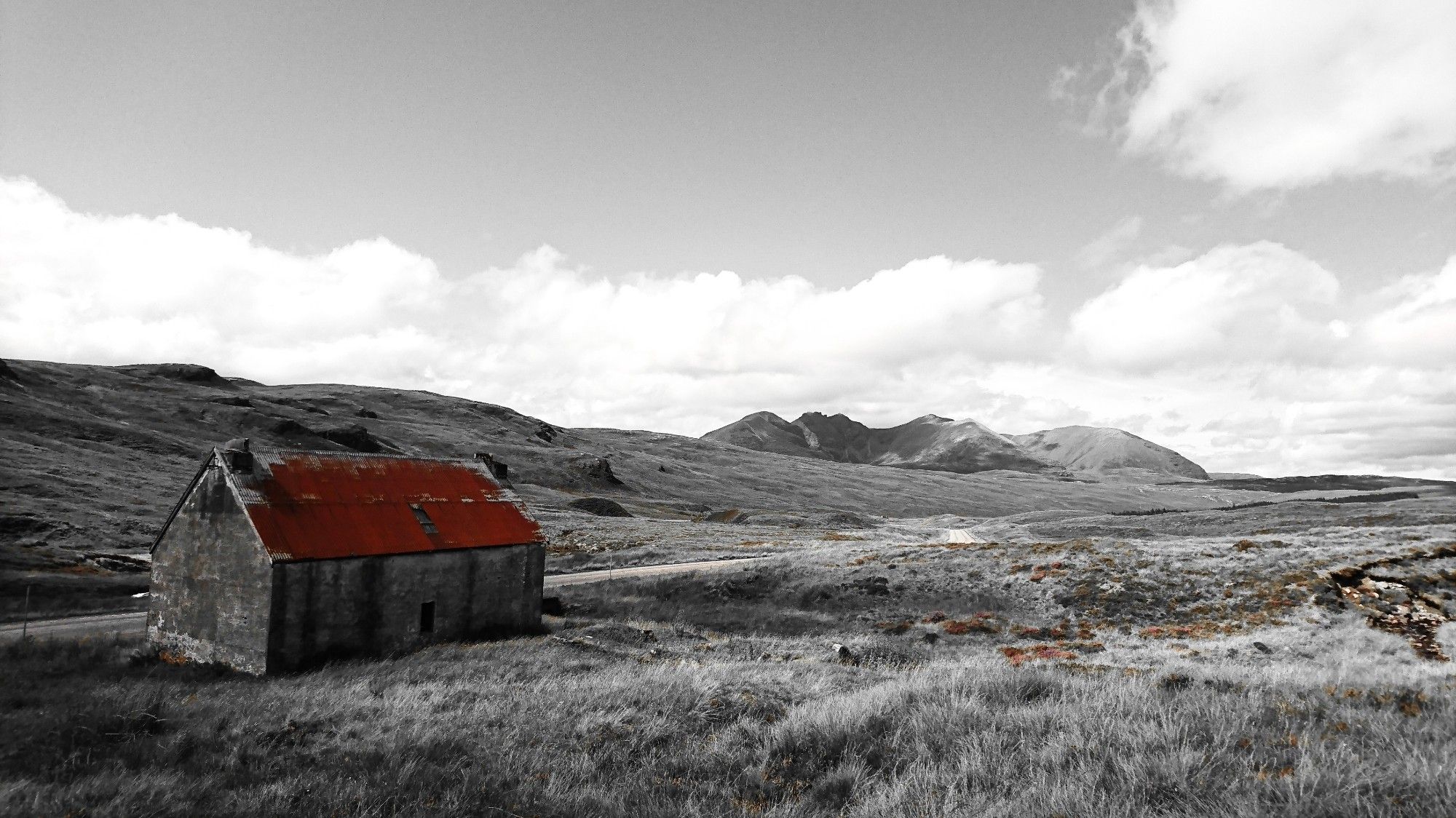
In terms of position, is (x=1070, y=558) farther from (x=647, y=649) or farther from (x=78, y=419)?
(x=78, y=419)

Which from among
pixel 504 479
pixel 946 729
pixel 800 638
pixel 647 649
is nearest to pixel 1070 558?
pixel 800 638

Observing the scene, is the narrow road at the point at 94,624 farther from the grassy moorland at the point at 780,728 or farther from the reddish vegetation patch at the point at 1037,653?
the reddish vegetation patch at the point at 1037,653

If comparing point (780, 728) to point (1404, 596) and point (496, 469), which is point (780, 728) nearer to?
point (1404, 596)

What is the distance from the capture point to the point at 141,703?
13656 mm

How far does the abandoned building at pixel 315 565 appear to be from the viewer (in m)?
23.3

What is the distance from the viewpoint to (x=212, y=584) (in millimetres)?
24234

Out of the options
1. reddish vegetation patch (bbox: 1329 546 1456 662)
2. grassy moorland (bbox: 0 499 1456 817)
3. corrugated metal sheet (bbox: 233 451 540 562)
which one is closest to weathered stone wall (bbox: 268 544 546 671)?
corrugated metal sheet (bbox: 233 451 540 562)

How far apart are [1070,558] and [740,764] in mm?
32755

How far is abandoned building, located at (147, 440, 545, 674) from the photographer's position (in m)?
23.3

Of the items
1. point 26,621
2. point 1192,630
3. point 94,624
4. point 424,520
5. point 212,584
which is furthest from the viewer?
point 424,520

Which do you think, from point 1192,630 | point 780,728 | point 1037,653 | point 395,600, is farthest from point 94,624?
point 1192,630

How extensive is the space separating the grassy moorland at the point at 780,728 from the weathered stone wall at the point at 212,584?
121 centimetres

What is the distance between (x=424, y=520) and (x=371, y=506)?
2021 mm

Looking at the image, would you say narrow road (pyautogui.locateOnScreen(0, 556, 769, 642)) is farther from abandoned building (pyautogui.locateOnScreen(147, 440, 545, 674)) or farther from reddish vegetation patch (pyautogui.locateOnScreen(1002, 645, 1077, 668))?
reddish vegetation patch (pyautogui.locateOnScreen(1002, 645, 1077, 668))
